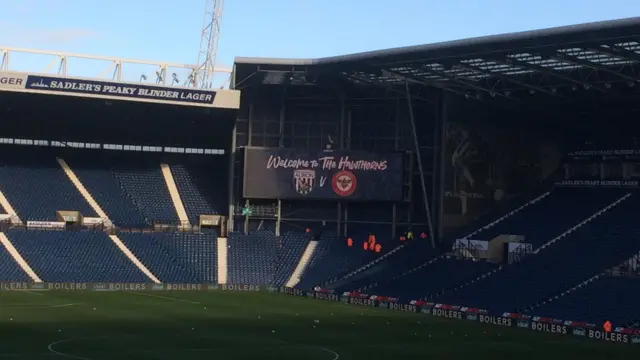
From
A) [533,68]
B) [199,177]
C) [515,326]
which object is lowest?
[515,326]

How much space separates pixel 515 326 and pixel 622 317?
6.25 m

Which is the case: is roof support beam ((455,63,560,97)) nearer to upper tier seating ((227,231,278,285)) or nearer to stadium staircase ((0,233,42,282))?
upper tier seating ((227,231,278,285))

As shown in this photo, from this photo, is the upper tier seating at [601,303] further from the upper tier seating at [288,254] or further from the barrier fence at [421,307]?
the upper tier seating at [288,254]

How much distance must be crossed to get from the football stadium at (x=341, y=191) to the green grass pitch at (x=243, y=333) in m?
0.60

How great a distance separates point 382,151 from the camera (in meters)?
84.0

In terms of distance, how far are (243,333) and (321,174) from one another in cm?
3236

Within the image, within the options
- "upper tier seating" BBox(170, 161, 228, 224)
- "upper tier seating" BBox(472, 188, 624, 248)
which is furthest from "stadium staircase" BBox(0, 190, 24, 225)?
"upper tier seating" BBox(472, 188, 624, 248)

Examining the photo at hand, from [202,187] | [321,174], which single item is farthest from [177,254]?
[321,174]

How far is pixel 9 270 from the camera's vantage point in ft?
250

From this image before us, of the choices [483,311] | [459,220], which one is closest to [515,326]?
[483,311]

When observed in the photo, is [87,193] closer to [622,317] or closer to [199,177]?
[199,177]

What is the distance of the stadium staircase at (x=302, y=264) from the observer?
83044 mm

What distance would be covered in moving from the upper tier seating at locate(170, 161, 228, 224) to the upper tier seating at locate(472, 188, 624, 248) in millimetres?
23005

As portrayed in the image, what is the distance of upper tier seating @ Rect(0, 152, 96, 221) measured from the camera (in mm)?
84838
